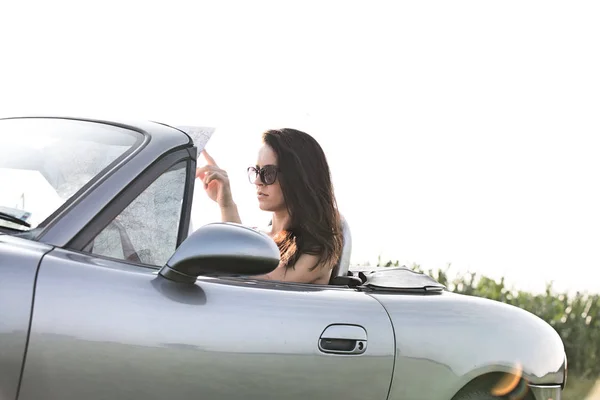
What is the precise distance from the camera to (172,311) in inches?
110

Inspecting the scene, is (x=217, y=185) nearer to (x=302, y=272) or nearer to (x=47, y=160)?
(x=302, y=272)

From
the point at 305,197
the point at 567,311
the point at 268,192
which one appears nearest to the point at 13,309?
the point at 268,192

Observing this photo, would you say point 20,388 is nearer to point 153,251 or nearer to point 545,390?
point 153,251

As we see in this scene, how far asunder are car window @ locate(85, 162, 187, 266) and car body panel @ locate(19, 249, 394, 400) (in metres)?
0.14

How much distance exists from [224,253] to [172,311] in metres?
0.24

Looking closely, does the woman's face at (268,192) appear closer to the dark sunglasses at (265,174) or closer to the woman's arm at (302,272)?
the dark sunglasses at (265,174)

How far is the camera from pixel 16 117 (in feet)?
11.8

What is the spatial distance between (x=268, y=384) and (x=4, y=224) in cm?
98

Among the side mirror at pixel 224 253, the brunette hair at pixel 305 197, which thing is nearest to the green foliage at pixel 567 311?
the brunette hair at pixel 305 197

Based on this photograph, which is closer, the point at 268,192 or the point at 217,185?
the point at 217,185

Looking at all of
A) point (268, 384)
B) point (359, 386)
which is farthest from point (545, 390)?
point (268, 384)

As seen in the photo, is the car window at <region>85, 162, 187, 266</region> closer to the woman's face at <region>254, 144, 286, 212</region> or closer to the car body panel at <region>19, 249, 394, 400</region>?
the car body panel at <region>19, 249, 394, 400</region>

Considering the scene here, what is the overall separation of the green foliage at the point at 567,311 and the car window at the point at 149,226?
24.6ft

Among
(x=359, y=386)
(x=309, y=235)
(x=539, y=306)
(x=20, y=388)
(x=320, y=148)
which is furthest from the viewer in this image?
(x=539, y=306)
